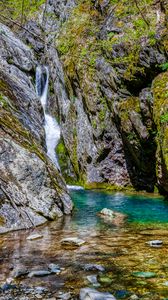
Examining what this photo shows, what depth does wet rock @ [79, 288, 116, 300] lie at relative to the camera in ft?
15.7

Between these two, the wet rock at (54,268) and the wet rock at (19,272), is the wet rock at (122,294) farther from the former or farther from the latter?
the wet rock at (19,272)

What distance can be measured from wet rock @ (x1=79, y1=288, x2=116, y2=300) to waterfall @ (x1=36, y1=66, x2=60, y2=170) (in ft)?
87.9

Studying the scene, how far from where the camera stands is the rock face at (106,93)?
2191 centimetres

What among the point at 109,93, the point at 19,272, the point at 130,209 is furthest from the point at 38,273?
the point at 109,93

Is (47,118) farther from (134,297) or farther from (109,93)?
(134,297)

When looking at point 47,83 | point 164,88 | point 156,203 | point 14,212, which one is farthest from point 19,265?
point 47,83

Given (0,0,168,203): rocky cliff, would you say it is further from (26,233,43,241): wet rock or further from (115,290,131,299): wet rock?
(115,290,131,299): wet rock

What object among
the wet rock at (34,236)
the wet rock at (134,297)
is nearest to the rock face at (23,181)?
the wet rock at (34,236)

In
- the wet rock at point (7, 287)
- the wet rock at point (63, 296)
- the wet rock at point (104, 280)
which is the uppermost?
the wet rock at point (7, 287)

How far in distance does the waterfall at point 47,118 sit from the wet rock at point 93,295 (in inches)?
1054

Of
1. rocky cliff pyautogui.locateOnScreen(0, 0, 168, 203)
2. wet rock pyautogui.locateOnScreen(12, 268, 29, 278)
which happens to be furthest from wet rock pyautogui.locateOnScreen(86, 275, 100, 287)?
rocky cliff pyautogui.locateOnScreen(0, 0, 168, 203)

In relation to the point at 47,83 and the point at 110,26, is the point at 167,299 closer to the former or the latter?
the point at 110,26

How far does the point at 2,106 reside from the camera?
47.6ft

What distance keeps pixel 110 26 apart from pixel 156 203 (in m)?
14.0
